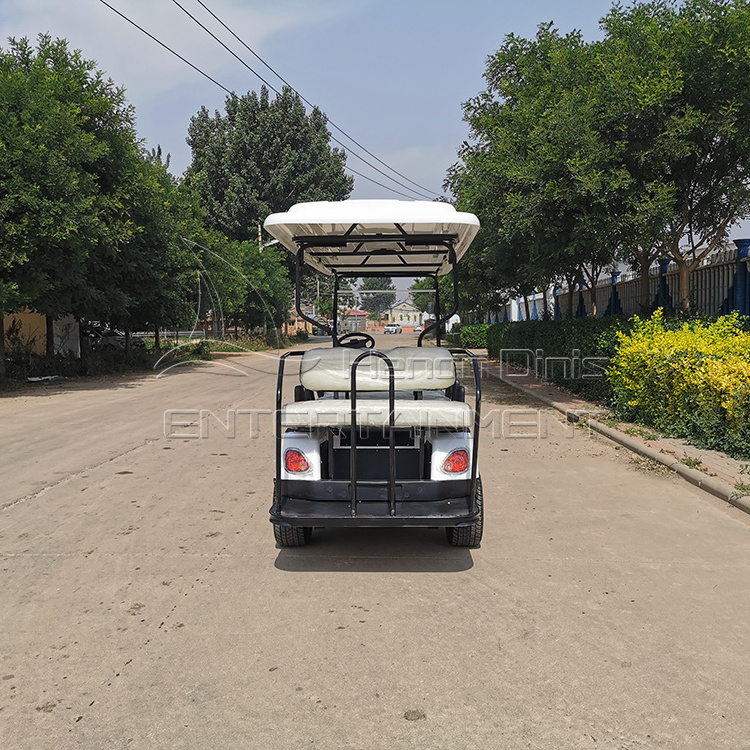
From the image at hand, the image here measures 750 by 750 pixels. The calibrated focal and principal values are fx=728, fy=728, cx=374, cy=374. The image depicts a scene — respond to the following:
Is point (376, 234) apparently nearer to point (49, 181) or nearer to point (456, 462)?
point (456, 462)

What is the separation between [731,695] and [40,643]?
136 inches

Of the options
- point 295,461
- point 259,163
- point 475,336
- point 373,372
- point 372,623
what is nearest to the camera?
point 372,623

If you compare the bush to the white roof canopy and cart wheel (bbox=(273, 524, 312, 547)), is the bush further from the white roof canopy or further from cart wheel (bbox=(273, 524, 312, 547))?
cart wheel (bbox=(273, 524, 312, 547))

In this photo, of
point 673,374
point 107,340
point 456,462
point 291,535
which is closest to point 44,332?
point 107,340

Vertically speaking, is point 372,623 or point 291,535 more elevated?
point 291,535

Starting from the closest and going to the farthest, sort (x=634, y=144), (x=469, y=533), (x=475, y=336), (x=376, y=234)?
A: (x=469, y=533)
(x=376, y=234)
(x=634, y=144)
(x=475, y=336)

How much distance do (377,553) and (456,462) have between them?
1.00 metres

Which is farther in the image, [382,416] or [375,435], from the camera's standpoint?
[375,435]

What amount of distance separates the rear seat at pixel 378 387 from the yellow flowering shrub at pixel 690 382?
13.0 ft

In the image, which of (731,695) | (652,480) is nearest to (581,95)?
(652,480)

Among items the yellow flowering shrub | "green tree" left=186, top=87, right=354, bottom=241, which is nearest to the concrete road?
the yellow flowering shrub

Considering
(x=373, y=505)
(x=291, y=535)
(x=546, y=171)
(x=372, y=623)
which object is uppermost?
(x=546, y=171)

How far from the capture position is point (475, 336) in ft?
136

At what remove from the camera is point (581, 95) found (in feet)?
42.4
